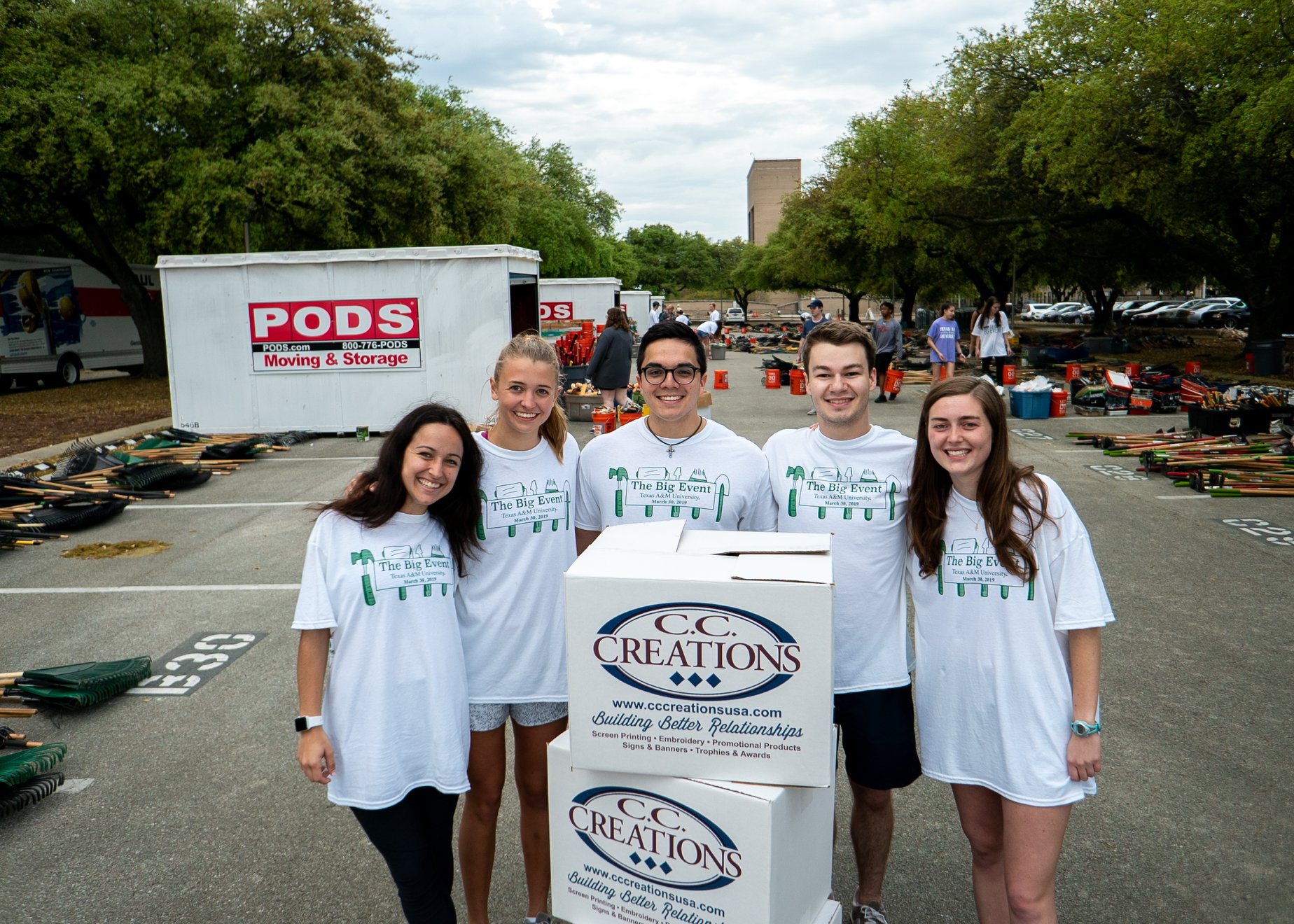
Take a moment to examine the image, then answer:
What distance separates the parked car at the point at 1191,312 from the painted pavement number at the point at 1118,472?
41.9 m

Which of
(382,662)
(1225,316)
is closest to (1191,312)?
(1225,316)

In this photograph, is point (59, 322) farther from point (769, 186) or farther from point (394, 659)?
point (769, 186)

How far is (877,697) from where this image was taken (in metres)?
2.76

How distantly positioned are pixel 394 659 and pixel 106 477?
9.80 metres

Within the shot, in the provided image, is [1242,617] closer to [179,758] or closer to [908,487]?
[908,487]

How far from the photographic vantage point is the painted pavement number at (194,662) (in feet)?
17.5

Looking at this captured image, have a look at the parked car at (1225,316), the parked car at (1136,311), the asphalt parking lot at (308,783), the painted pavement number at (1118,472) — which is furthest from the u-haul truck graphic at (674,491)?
the parked car at (1136,311)

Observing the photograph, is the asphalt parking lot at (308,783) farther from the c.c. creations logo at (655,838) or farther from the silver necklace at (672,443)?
the silver necklace at (672,443)

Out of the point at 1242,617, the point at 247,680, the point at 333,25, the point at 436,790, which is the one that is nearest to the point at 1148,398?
the point at 1242,617

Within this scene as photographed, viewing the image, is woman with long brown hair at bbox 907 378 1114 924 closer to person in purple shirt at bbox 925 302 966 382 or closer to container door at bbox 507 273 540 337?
container door at bbox 507 273 540 337

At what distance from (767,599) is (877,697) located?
3.10ft

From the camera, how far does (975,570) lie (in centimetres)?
251

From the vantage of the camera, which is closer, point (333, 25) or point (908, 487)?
point (908, 487)

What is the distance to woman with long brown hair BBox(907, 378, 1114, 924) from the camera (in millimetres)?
2432
